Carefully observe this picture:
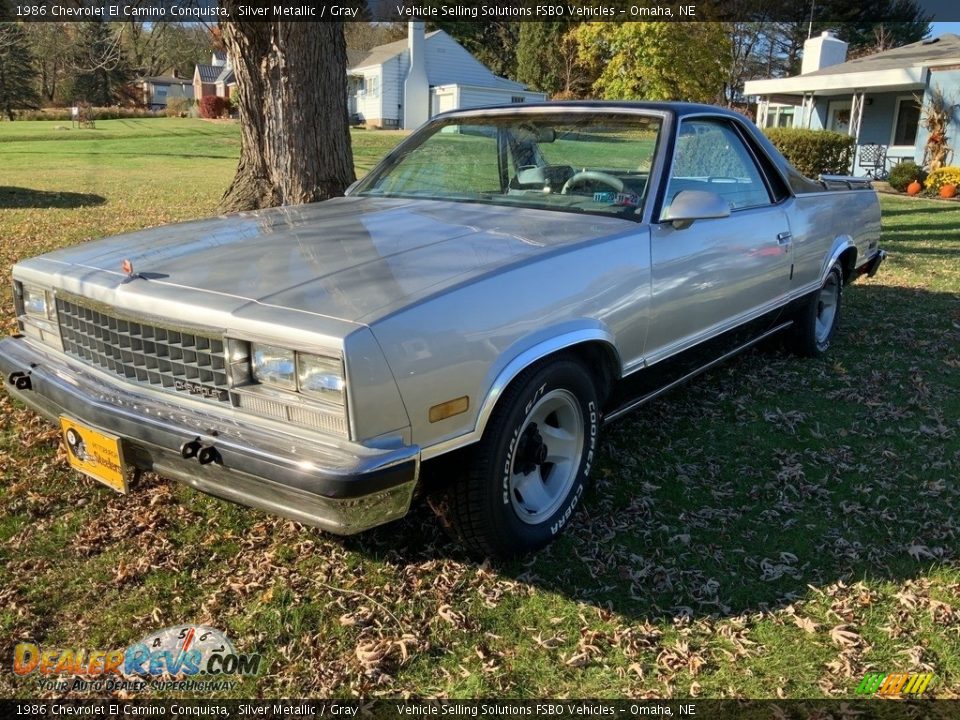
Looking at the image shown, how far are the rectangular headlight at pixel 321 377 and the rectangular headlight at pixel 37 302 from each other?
4.59 feet

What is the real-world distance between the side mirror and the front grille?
1.95 m

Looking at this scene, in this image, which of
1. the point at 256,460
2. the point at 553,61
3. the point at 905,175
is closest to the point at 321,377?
the point at 256,460

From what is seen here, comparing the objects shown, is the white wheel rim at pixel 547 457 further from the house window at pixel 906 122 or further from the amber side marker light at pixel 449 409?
the house window at pixel 906 122

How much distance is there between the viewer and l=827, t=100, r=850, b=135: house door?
79.2ft

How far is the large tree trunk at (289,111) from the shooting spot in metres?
6.25

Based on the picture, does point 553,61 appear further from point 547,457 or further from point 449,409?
point 449,409

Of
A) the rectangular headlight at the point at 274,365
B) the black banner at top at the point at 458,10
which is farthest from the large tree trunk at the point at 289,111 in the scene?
the rectangular headlight at the point at 274,365

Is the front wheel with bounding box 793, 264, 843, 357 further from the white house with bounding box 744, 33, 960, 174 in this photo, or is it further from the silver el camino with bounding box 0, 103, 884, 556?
the white house with bounding box 744, 33, 960, 174

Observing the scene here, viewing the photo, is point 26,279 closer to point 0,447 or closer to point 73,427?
point 73,427

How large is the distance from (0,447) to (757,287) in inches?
153

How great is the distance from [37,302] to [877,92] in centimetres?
2461

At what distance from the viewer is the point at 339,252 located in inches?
114

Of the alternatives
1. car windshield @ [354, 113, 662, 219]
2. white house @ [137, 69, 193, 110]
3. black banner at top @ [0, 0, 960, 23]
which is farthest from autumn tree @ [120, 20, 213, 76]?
white house @ [137, 69, 193, 110]

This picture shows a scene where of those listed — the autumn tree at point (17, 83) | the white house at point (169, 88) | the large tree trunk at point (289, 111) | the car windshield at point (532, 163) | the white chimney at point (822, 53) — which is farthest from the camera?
the white house at point (169, 88)
